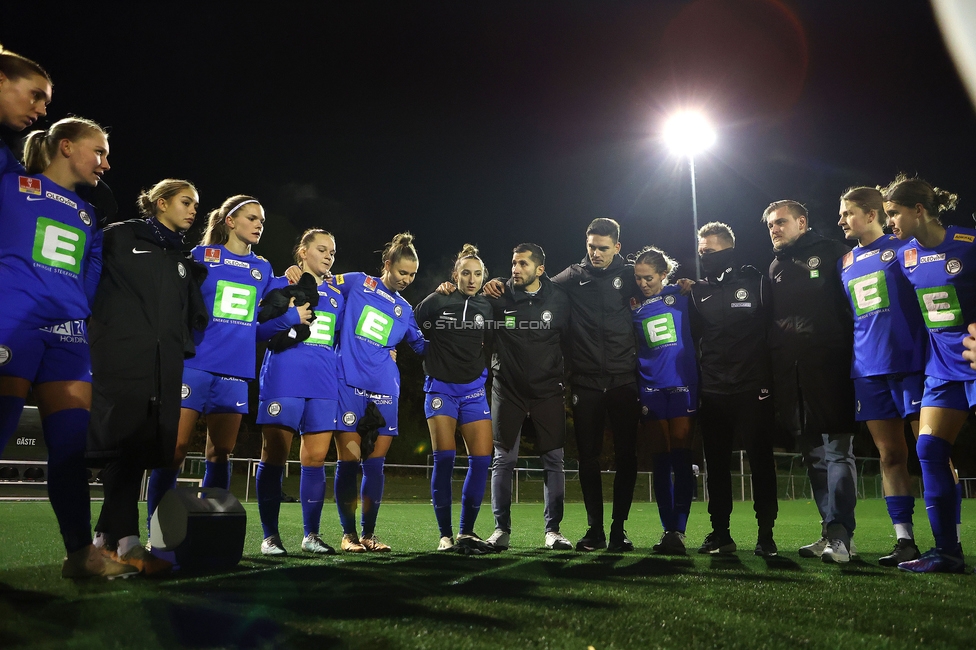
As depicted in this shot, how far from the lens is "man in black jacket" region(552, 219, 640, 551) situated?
591cm

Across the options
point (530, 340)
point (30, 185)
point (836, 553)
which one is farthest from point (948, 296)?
point (30, 185)

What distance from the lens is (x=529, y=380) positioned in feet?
19.6

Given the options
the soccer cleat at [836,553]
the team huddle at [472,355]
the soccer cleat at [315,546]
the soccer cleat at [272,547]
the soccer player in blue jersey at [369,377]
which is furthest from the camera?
the soccer player in blue jersey at [369,377]

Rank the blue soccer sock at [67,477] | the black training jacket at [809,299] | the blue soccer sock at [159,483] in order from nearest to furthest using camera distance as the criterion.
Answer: the blue soccer sock at [67,477], the blue soccer sock at [159,483], the black training jacket at [809,299]

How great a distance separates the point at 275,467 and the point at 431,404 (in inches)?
52.9

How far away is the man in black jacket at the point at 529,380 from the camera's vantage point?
19.6 ft

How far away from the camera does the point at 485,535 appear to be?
26.0 feet

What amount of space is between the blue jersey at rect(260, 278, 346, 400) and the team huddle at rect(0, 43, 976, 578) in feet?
0.06

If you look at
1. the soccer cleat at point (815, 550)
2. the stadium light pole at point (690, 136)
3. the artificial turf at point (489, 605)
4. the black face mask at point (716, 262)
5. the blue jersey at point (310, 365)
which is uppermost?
the stadium light pole at point (690, 136)

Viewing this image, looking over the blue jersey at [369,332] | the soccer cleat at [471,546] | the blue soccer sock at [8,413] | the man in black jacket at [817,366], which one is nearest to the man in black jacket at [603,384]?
the soccer cleat at [471,546]

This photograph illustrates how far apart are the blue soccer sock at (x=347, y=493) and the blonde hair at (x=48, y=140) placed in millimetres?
3026

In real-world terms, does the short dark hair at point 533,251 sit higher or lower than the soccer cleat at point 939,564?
higher

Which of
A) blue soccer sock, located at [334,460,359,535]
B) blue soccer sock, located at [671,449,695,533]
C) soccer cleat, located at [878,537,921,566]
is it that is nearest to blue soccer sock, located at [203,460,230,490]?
blue soccer sock, located at [334,460,359,535]

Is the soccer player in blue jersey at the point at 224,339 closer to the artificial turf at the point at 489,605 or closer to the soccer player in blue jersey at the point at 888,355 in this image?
the artificial turf at the point at 489,605
